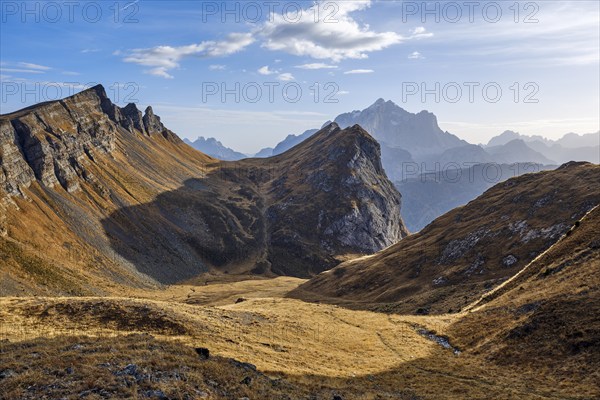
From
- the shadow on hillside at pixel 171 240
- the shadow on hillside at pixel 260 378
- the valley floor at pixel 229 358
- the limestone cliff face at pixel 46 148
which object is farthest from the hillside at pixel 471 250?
the limestone cliff face at pixel 46 148

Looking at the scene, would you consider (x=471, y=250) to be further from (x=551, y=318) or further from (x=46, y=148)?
(x=46, y=148)

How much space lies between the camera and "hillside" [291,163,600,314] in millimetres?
73125

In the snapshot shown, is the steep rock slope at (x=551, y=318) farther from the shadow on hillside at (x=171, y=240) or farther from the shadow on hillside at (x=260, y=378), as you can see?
the shadow on hillside at (x=171, y=240)

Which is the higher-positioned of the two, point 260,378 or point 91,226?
point 91,226

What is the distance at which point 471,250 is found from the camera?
8725 cm

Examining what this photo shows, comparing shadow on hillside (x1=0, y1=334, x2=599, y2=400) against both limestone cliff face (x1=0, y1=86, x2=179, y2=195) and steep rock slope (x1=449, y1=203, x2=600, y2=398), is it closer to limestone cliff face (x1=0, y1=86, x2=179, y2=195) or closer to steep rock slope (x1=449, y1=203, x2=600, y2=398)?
steep rock slope (x1=449, y1=203, x2=600, y2=398)

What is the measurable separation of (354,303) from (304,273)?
10352 cm

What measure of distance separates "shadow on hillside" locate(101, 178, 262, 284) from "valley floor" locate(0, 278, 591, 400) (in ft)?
317

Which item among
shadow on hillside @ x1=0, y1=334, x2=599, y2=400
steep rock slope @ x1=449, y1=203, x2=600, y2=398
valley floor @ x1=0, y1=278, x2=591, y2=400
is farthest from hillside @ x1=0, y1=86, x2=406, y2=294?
steep rock slope @ x1=449, y1=203, x2=600, y2=398

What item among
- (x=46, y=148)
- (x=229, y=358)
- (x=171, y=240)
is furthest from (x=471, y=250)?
(x=46, y=148)

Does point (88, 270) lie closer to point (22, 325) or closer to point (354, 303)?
point (354, 303)

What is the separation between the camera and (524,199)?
97.1 metres

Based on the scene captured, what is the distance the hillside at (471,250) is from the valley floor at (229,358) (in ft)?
70.9

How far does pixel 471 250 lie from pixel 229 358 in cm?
7244
